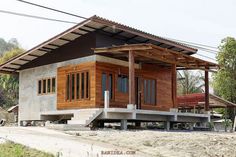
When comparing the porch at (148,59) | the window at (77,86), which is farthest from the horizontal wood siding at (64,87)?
the porch at (148,59)

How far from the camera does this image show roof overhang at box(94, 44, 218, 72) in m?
19.6

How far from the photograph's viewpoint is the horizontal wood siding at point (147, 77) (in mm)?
21314

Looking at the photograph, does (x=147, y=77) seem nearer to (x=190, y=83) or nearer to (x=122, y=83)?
(x=122, y=83)

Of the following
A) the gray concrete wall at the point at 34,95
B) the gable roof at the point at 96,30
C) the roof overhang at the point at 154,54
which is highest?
the gable roof at the point at 96,30

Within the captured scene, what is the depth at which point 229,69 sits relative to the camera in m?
38.7

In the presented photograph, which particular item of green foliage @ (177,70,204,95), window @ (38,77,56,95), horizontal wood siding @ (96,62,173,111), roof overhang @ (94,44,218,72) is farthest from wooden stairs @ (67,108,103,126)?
green foliage @ (177,70,204,95)

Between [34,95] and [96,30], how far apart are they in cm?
678

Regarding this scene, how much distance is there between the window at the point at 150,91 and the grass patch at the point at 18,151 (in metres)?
13.7

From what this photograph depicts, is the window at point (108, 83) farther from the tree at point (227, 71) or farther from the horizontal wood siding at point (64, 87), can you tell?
the tree at point (227, 71)

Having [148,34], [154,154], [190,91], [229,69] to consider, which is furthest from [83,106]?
[190,91]

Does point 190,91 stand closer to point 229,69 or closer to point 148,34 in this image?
point 229,69

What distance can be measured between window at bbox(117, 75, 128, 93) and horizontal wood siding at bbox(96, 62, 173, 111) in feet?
0.74

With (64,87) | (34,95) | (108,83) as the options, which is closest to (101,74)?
(108,83)

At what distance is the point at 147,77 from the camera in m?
24.6
